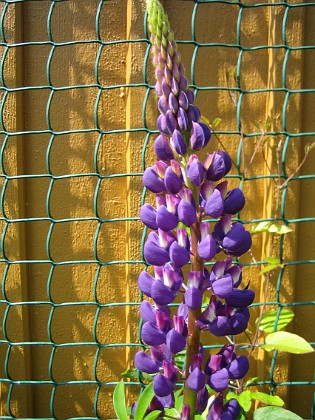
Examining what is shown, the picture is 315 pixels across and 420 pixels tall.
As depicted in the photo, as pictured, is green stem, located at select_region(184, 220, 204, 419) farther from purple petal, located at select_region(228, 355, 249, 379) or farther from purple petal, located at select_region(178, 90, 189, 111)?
purple petal, located at select_region(178, 90, 189, 111)

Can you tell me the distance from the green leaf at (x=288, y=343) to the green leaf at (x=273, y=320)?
0.76 ft

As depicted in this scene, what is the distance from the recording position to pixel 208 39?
1.94 meters

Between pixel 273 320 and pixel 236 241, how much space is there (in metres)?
0.84

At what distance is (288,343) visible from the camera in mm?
1592

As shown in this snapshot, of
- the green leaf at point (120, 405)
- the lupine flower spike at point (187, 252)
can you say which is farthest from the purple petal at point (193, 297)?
the green leaf at point (120, 405)

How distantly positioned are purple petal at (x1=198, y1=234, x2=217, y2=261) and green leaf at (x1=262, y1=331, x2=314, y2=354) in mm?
588

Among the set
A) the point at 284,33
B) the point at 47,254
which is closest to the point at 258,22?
the point at 284,33

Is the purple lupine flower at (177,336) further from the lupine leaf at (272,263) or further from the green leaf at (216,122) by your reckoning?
the green leaf at (216,122)

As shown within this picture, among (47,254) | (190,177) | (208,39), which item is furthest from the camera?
(47,254)

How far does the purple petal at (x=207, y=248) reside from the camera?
1120mm

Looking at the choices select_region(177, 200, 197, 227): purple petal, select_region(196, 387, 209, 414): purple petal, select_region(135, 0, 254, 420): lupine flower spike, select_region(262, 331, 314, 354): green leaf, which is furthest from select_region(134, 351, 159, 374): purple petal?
select_region(262, 331, 314, 354): green leaf

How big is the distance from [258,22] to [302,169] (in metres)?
0.56

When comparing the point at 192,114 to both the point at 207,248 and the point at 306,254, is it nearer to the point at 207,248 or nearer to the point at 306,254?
the point at 207,248

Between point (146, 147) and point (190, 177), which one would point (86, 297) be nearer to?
point (146, 147)
